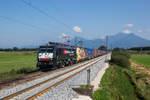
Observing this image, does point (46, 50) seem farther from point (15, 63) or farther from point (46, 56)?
point (15, 63)

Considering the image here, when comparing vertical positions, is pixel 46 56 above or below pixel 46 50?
below

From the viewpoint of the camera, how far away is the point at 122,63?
38.6 metres

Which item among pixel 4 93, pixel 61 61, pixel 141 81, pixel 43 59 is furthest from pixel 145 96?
pixel 4 93

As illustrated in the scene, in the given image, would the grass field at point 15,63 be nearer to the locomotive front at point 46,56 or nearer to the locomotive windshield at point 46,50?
the locomotive front at point 46,56

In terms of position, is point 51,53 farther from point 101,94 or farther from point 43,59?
point 101,94

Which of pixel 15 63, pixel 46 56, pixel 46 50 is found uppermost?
pixel 46 50

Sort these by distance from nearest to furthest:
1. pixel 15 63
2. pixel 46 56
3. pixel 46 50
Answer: pixel 46 56 → pixel 46 50 → pixel 15 63

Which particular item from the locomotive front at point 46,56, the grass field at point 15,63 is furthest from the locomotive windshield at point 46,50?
the grass field at point 15,63

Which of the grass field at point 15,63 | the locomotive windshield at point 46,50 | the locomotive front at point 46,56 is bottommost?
the grass field at point 15,63

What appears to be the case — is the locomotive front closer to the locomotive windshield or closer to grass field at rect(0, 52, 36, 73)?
the locomotive windshield

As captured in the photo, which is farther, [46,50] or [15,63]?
[15,63]

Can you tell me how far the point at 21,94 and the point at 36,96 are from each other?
120 cm

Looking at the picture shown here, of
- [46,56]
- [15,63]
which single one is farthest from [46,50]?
[15,63]

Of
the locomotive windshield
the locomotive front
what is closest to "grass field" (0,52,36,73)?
the locomotive front
